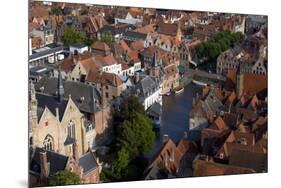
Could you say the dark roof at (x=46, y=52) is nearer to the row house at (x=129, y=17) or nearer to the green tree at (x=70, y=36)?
the green tree at (x=70, y=36)

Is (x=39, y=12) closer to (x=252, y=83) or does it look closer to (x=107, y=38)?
(x=107, y=38)

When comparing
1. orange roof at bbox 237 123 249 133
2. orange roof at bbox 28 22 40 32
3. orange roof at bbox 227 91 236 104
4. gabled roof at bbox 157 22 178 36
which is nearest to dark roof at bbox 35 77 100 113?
orange roof at bbox 28 22 40 32

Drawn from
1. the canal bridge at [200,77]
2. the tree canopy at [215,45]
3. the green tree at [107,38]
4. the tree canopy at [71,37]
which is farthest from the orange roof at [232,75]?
the tree canopy at [71,37]

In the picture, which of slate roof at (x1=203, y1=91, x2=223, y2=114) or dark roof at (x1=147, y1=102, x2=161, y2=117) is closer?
dark roof at (x1=147, y1=102, x2=161, y2=117)

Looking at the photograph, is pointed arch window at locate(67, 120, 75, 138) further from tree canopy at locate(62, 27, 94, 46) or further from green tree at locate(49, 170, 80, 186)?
tree canopy at locate(62, 27, 94, 46)

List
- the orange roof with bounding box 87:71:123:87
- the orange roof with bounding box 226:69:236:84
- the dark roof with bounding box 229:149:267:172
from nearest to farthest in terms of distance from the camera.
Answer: the orange roof with bounding box 87:71:123:87 → the dark roof with bounding box 229:149:267:172 → the orange roof with bounding box 226:69:236:84

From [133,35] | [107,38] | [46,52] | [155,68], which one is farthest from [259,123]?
[46,52]
